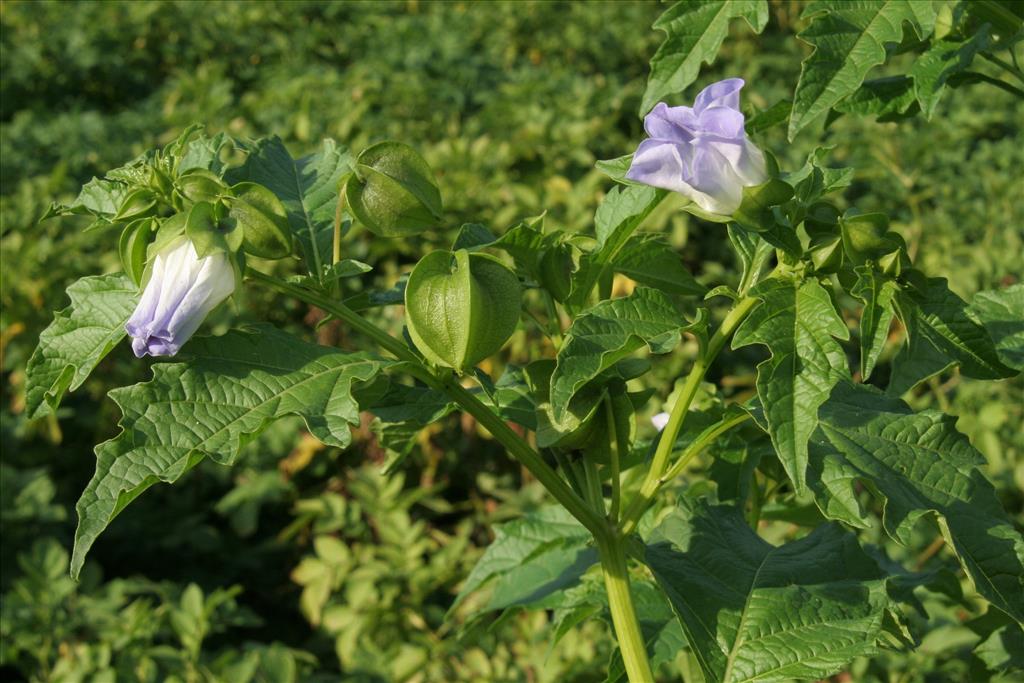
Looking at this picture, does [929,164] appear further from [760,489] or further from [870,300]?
[870,300]

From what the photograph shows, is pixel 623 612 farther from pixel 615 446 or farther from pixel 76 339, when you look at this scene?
pixel 76 339

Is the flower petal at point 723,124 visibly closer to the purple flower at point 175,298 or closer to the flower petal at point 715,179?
the flower petal at point 715,179

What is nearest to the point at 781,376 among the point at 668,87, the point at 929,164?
the point at 668,87

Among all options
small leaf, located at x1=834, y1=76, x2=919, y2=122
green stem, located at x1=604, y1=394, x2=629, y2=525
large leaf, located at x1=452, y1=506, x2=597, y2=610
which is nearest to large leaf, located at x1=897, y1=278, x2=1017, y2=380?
green stem, located at x1=604, y1=394, x2=629, y2=525

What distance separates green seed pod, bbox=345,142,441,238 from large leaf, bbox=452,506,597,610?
1.37ft

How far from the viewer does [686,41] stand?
3.73 feet

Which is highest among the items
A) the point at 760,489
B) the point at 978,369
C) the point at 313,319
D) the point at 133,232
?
the point at 133,232

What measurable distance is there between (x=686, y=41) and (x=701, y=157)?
0.37m

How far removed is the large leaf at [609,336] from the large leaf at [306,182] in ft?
0.80

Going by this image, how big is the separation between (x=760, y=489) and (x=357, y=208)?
1.78 ft

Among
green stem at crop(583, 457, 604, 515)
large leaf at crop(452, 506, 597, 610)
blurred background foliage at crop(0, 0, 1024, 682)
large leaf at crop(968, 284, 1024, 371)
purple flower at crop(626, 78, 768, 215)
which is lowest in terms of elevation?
blurred background foliage at crop(0, 0, 1024, 682)

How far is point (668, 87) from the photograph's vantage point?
1.14 metres

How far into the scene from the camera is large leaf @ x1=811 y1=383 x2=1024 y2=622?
0.84 meters

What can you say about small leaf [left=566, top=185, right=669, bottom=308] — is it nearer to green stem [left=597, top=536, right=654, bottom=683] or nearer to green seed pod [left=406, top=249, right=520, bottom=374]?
green seed pod [left=406, top=249, right=520, bottom=374]
